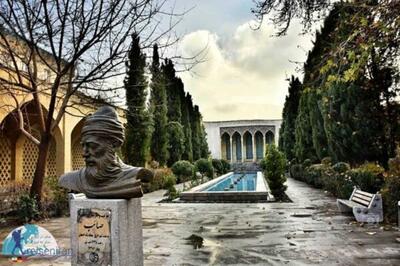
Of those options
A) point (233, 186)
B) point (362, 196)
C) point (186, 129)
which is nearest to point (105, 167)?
point (362, 196)

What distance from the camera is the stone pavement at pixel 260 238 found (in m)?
5.49

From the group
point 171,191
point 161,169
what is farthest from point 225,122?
point 171,191

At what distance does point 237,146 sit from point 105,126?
47.3 m

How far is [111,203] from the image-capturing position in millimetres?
3924

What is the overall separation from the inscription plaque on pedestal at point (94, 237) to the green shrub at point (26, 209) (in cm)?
592

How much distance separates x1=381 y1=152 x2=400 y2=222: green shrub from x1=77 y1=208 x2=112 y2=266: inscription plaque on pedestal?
621 centimetres

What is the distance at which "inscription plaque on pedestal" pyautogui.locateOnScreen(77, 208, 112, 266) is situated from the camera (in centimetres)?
392

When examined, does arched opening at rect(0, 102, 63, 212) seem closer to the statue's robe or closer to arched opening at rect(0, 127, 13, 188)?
arched opening at rect(0, 127, 13, 188)

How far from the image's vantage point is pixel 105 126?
4.16m

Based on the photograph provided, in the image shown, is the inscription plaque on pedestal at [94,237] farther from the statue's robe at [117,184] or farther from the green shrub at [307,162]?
the green shrub at [307,162]

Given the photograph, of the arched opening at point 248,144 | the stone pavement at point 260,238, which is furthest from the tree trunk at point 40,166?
the arched opening at point 248,144

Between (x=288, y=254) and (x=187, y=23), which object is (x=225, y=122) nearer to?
(x=187, y=23)

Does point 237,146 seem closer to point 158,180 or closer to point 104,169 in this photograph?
point 158,180

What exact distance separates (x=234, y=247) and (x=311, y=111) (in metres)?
15.0
